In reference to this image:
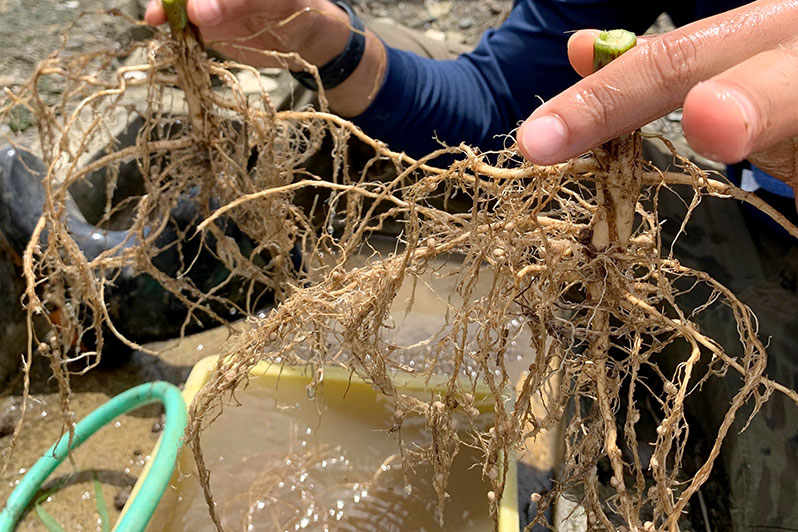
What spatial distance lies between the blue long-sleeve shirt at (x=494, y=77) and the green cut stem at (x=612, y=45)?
0.68 meters

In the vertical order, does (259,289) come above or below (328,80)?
below

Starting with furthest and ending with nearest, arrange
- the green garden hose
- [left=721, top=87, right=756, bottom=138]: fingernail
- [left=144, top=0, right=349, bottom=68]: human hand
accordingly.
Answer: [left=144, top=0, right=349, bottom=68]: human hand
the green garden hose
[left=721, top=87, right=756, bottom=138]: fingernail

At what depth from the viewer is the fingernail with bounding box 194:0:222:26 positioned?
89 centimetres

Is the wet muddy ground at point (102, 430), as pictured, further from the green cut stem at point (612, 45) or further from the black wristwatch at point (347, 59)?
the black wristwatch at point (347, 59)

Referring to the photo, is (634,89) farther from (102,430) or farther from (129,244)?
(102,430)

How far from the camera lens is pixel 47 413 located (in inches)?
52.5

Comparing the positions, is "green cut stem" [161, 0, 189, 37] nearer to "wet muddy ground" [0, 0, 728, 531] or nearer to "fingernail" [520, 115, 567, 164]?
"wet muddy ground" [0, 0, 728, 531]

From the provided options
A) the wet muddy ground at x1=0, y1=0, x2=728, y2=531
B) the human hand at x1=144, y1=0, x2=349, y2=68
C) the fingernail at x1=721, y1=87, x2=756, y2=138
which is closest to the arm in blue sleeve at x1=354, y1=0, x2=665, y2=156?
the human hand at x1=144, y1=0, x2=349, y2=68

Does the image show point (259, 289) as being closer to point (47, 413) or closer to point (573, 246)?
point (47, 413)

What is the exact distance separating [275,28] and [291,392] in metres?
0.64

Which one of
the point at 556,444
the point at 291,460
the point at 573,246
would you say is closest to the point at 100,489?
the point at 291,460

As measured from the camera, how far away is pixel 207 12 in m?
0.89

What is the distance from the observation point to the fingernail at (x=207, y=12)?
0.89 metres

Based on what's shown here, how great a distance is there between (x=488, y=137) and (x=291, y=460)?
845 mm
